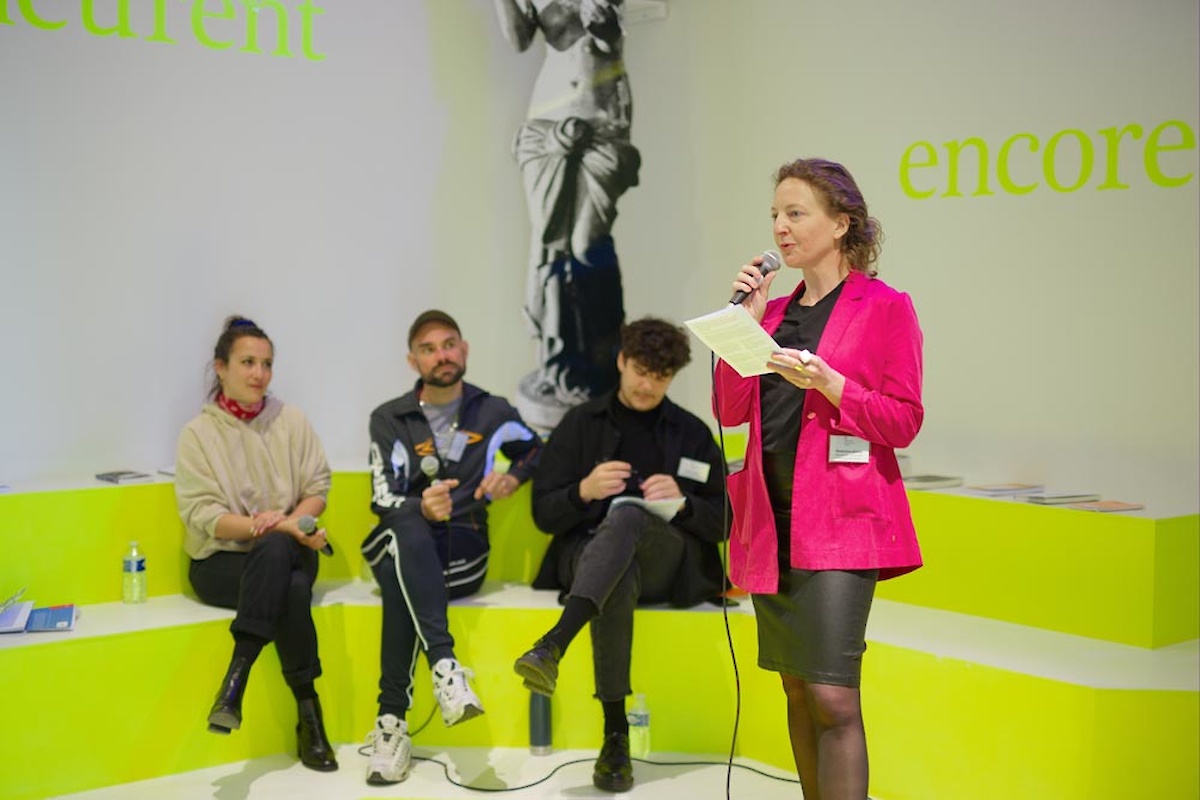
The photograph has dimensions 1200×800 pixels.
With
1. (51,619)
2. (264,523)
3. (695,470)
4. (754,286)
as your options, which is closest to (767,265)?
(754,286)

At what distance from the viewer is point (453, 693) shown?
356cm

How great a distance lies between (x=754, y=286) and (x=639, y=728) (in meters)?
1.81

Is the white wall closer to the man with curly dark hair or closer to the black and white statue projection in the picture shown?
the black and white statue projection

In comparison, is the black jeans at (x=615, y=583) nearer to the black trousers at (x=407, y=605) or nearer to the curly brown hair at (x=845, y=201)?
the black trousers at (x=407, y=605)

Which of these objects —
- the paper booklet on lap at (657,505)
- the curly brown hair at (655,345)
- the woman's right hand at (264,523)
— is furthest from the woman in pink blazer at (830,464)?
the woman's right hand at (264,523)

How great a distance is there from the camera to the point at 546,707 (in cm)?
394

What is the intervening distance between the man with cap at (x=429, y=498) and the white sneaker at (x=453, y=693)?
0.01 metres

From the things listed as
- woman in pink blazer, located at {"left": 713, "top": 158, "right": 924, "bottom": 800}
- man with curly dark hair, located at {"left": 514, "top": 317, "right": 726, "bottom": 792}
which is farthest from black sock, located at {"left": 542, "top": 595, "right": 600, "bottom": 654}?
woman in pink blazer, located at {"left": 713, "top": 158, "right": 924, "bottom": 800}

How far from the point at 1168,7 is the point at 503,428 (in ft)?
8.04

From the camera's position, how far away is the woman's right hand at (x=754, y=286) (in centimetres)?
250

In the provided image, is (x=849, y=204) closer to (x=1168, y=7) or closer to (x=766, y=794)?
(x=766, y=794)

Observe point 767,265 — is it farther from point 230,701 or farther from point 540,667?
point 230,701

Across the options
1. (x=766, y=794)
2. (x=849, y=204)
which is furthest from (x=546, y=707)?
(x=849, y=204)

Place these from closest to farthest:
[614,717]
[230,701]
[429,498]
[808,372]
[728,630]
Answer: [808,372], [728,630], [230,701], [614,717], [429,498]
